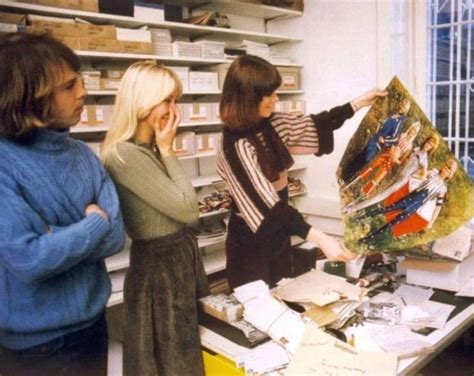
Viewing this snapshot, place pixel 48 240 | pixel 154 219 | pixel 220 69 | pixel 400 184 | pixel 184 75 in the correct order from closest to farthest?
1. pixel 48 240
2. pixel 154 219
3. pixel 400 184
4. pixel 184 75
5. pixel 220 69

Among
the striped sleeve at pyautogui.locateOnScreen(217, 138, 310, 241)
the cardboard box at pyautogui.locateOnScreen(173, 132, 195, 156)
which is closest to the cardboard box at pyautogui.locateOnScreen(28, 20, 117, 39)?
the cardboard box at pyautogui.locateOnScreen(173, 132, 195, 156)

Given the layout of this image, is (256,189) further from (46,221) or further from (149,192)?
(46,221)

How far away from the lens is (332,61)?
371 cm

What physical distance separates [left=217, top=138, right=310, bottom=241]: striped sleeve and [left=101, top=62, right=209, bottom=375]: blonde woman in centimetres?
30

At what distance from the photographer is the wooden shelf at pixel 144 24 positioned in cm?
246

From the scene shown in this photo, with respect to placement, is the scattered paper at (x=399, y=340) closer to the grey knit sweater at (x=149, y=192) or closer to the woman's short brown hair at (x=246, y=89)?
the grey knit sweater at (x=149, y=192)

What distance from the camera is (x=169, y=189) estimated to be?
1.34 meters

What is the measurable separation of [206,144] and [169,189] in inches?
76.8

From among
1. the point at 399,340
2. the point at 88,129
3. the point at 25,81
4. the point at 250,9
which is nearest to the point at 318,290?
the point at 399,340

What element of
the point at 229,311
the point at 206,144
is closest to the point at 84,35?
the point at 206,144

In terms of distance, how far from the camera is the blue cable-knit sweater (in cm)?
102

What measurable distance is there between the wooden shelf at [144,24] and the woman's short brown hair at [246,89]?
130 centimetres

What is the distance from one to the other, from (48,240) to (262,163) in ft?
2.96

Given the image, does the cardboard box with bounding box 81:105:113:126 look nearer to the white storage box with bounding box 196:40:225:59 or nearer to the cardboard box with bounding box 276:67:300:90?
the white storage box with bounding box 196:40:225:59
